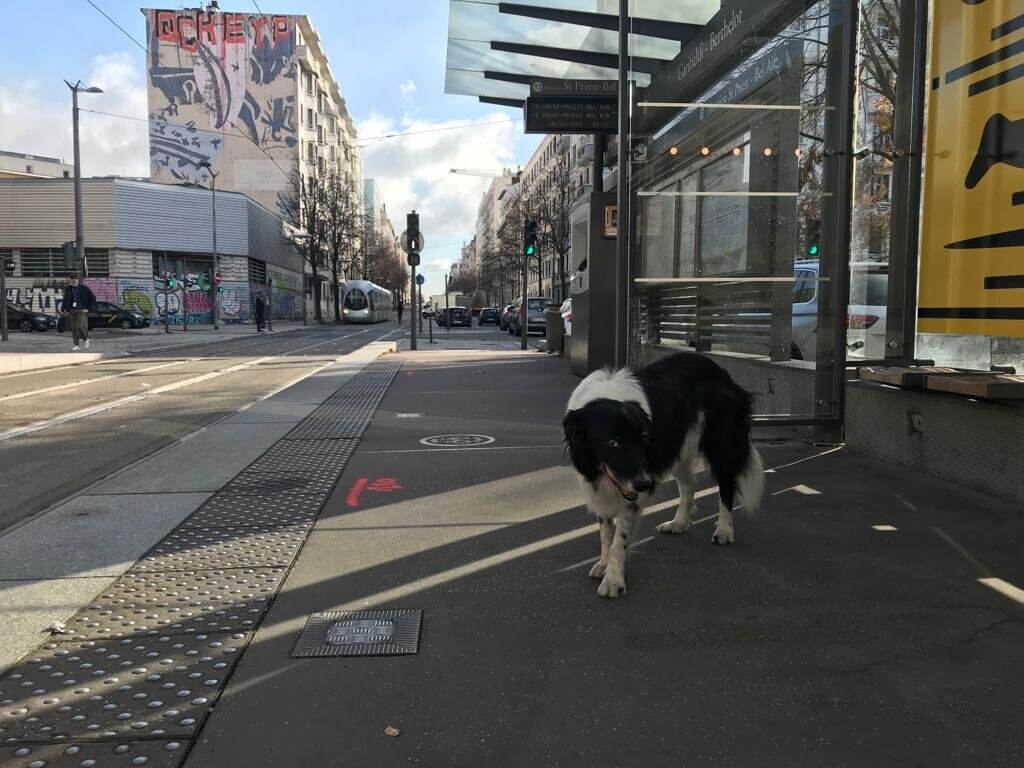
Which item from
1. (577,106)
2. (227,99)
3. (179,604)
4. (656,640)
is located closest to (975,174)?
(656,640)

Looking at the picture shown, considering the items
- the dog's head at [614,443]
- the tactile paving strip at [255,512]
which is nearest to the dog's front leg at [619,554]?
the dog's head at [614,443]

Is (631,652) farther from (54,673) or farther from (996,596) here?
(54,673)

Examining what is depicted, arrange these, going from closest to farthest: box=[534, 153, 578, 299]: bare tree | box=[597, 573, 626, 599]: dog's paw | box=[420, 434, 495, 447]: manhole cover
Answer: box=[597, 573, 626, 599]: dog's paw
box=[420, 434, 495, 447]: manhole cover
box=[534, 153, 578, 299]: bare tree

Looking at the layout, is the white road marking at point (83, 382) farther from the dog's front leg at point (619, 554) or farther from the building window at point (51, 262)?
the building window at point (51, 262)

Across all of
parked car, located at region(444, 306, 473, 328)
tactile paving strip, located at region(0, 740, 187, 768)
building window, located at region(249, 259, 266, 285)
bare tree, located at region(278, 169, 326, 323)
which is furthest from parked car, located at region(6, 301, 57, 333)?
tactile paving strip, located at region(0, 740, 187, 768)

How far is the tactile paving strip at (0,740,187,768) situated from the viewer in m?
2.32

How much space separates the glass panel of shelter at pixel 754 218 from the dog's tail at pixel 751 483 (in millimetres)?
2697

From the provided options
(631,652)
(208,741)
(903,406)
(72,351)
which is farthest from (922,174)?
(72,351)

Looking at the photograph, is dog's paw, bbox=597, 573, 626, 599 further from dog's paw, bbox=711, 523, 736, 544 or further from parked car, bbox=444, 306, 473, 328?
parked car, bbox=444, 306, 473, 328

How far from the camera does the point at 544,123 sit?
1097 centimetres

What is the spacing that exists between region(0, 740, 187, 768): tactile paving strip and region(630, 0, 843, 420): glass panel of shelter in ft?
19.8

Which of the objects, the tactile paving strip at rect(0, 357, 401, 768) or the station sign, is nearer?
the tactile paving strip at rect(0, 357, 401, 768)

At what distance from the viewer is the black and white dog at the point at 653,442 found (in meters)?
3.46

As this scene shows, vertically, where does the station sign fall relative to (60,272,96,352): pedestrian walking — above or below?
above
